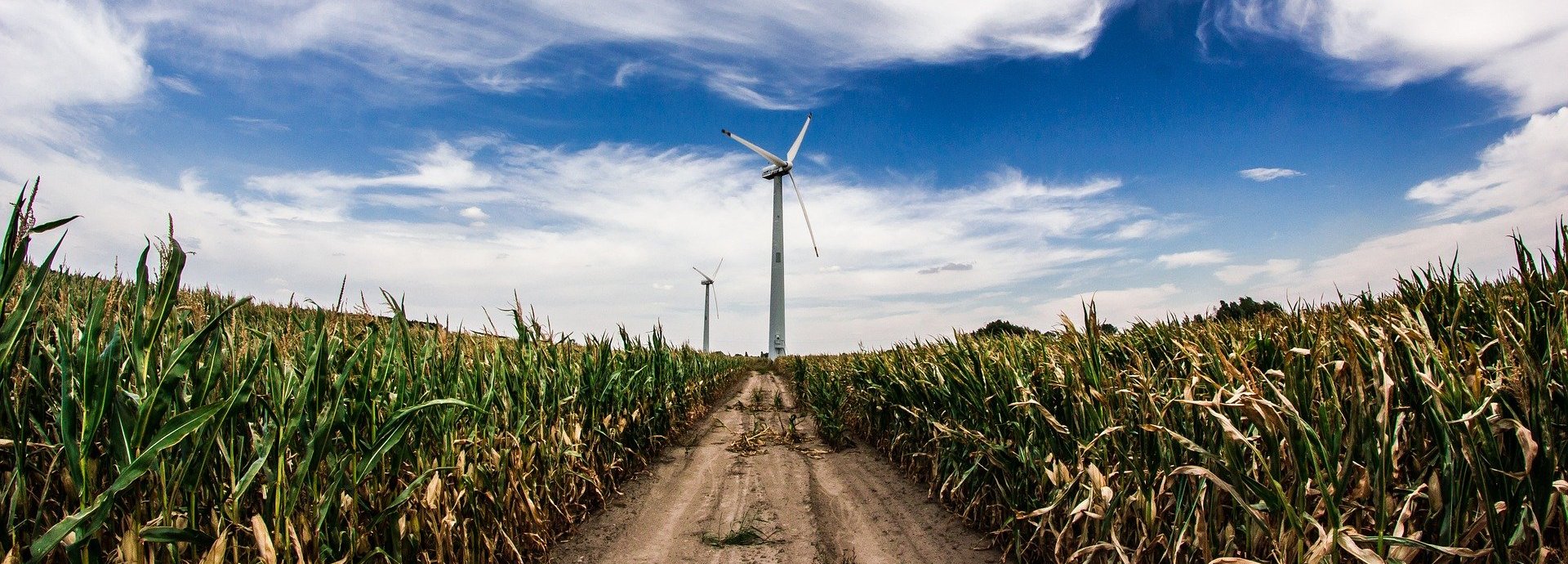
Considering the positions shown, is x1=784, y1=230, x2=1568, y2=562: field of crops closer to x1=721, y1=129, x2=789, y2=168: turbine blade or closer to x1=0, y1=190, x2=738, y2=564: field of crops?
Result: x1=0, y1=190, x2=738, y2=564: field of crops

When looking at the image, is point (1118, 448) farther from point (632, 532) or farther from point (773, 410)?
point (773, 410)

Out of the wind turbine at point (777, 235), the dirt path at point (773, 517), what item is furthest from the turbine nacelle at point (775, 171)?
the dirt path at point (773, 517)

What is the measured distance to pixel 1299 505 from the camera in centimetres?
314

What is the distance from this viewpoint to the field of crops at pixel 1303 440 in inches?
111

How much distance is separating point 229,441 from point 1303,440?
16.7 feet

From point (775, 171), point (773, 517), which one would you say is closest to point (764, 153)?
point (775, 171)

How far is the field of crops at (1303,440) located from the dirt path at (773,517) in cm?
69

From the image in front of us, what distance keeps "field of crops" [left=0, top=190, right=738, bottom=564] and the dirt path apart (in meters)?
1.23

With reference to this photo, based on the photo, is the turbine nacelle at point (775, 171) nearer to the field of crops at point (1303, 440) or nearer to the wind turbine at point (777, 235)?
the wind turbine at point (777, 235)

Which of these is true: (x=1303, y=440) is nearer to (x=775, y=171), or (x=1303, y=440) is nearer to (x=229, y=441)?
(x=229, y=441)

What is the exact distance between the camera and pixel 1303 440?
121 inches

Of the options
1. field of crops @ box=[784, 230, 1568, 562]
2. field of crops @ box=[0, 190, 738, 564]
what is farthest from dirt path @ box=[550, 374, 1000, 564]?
field of crops @ box=[0, 190, 738, 564]

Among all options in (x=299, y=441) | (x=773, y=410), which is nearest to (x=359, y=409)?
(x=299, y=441)

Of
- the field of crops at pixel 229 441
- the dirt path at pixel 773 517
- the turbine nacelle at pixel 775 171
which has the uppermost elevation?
the turbine nacelle at pixel 775 171
